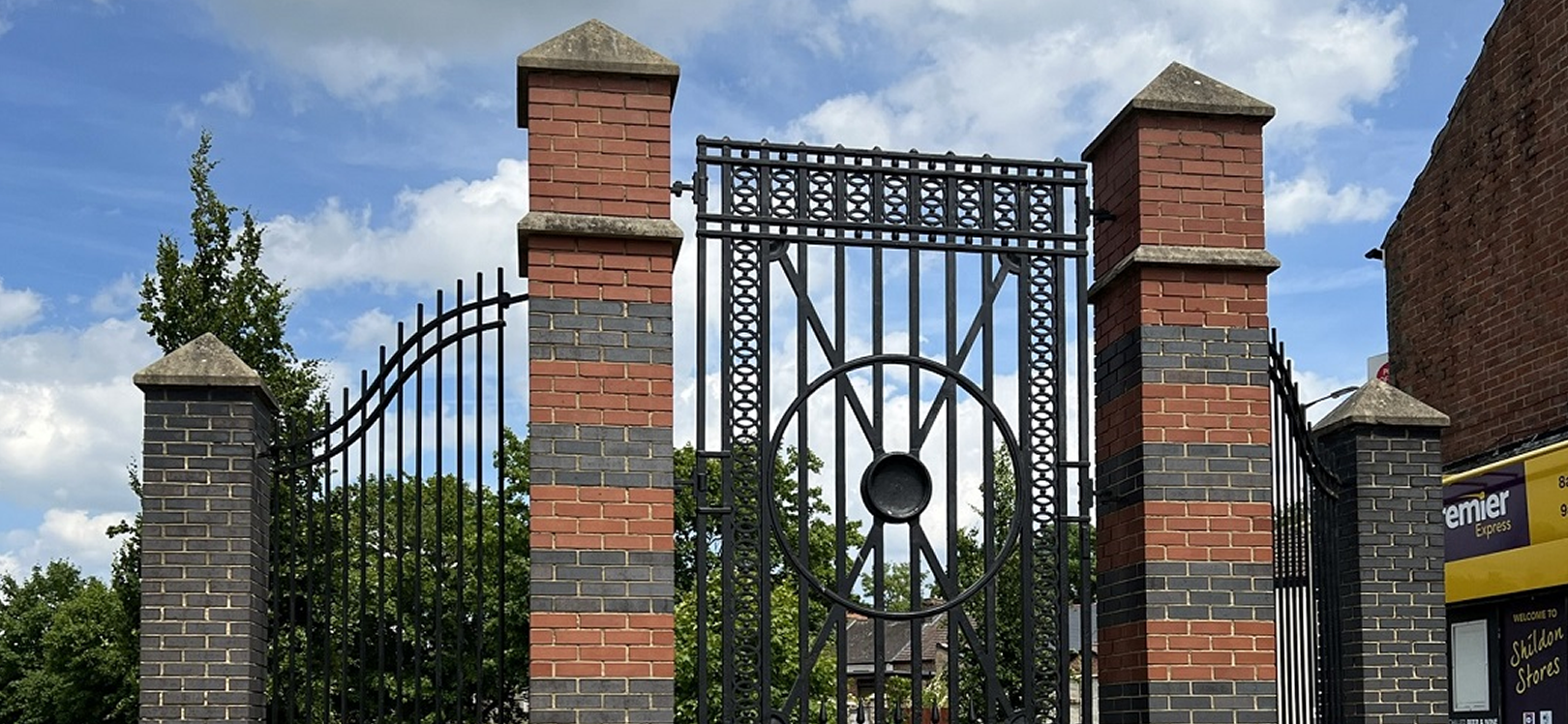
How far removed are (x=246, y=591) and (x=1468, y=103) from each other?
35.1 feet

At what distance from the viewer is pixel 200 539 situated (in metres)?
6.96

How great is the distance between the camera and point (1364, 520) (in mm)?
8117

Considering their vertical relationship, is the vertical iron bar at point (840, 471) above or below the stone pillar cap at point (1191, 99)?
below

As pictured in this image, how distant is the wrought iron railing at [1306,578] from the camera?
319 inches

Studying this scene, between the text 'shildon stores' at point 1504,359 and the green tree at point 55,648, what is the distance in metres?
35.7

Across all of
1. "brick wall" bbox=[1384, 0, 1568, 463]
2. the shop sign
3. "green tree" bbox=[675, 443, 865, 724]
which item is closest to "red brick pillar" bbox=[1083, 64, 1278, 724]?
the shop sign

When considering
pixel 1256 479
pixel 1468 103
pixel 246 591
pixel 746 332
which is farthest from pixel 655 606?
pixel 1468 103

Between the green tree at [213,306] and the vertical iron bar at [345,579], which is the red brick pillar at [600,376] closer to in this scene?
the vertical iron bar at [345,579]

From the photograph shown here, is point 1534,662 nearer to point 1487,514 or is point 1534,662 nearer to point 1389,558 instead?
point 1487,514

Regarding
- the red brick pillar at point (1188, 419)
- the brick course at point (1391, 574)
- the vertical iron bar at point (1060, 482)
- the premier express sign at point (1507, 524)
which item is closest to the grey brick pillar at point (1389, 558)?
the brick course at point (1391, 574)

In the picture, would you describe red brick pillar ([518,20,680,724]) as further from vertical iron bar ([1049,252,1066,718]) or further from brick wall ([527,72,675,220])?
vertical iron bar ([1049,252,1066,718])

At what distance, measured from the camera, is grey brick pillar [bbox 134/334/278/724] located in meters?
6.87

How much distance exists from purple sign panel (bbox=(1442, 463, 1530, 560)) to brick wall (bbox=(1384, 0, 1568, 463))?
1.87 feet

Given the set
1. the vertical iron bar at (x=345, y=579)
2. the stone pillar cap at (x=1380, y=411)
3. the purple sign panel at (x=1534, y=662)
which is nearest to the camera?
the vertical iron bar at (x=345, y=579)
